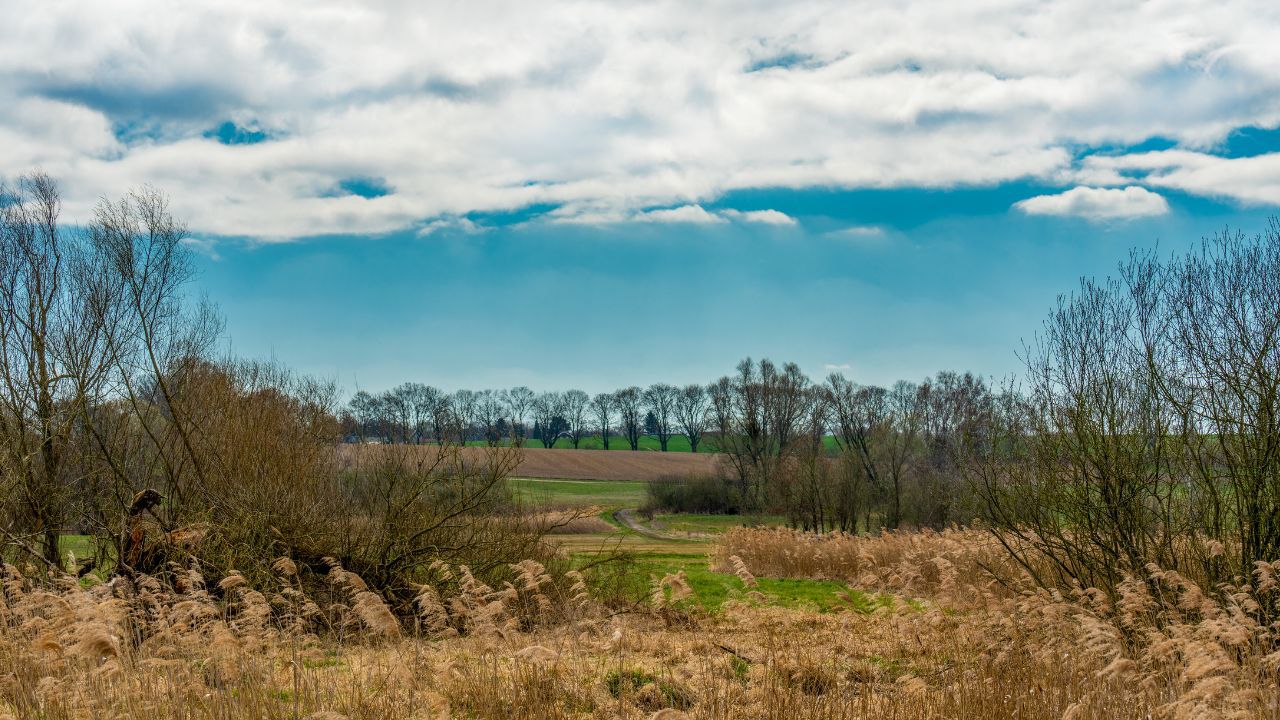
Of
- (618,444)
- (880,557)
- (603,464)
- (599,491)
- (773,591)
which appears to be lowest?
(599,491)

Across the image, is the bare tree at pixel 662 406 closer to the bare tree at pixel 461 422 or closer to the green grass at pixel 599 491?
the green grass at pixel 599 491

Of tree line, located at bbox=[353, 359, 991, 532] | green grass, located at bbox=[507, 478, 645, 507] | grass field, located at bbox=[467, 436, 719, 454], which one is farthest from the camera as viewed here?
grass field, located at bbox=[467, 436, 719, 454]

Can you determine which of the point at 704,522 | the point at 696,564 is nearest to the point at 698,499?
the point at 704,522

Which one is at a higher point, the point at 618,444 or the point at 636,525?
the point at 618,444

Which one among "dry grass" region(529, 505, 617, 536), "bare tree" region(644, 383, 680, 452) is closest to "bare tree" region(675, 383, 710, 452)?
"bare tree" region(644, 383, 680, 452)

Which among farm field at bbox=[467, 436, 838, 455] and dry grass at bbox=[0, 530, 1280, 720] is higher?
farm field at bbox=[467, 436, 838, 455]

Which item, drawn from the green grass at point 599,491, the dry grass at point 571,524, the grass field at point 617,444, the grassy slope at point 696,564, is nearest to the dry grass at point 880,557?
the grassy slope at point 696,564

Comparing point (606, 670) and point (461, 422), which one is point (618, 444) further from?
point (606, 670)

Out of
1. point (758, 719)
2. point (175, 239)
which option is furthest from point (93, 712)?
point (175, 239)

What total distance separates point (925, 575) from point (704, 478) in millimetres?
37709

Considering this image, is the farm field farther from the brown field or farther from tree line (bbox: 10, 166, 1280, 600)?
tree line (bbox: 10, 166, 1280, 600)

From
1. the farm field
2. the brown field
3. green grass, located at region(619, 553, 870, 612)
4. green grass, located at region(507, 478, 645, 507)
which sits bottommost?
green grass, located at region(507, 478, 645, 507)

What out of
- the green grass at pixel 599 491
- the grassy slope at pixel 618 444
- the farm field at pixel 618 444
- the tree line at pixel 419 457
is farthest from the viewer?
the grassy slope at pixel 618 444

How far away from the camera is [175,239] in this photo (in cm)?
1872
